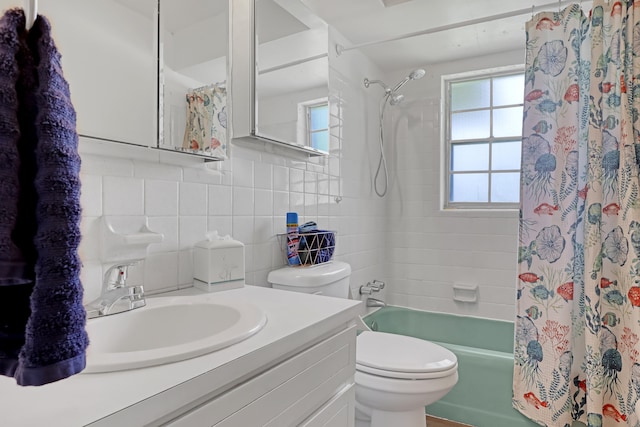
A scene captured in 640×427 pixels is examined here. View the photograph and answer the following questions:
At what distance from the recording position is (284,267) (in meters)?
1.67

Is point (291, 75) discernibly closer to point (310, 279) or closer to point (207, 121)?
point (207, 121)

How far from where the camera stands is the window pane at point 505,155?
2615mm

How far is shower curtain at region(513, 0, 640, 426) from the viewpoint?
4.86 ft

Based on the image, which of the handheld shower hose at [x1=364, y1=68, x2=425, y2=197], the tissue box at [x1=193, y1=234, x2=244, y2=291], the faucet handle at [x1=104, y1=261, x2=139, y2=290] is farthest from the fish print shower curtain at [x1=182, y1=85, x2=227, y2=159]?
the handheld shower hose at [x1=364, y1=68, x2=425, y2=197]

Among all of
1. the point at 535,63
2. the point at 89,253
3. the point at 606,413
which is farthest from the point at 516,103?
the point at 89,253

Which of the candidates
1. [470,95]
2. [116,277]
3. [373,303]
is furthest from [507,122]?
[116,277]

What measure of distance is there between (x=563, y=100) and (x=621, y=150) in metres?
0.33

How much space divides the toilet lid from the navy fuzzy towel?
48.7 inches

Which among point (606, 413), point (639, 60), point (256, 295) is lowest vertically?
point (606, 413)

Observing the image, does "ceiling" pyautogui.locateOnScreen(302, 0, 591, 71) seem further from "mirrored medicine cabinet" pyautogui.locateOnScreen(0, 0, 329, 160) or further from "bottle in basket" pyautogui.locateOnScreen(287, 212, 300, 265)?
"bottle in basket" pyautogui.locateOnScreen(287, 212, 300, 265)

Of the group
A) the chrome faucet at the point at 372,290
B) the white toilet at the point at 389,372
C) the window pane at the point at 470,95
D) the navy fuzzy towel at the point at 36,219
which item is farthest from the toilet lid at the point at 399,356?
the window pane at the point at 470,95

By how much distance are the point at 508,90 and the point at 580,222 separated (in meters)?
1.38

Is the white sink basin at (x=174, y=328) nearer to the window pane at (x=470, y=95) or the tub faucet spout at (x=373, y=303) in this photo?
the tub faucet spout at (x=373, y=303)

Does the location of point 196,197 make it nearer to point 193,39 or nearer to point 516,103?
point 193,39
